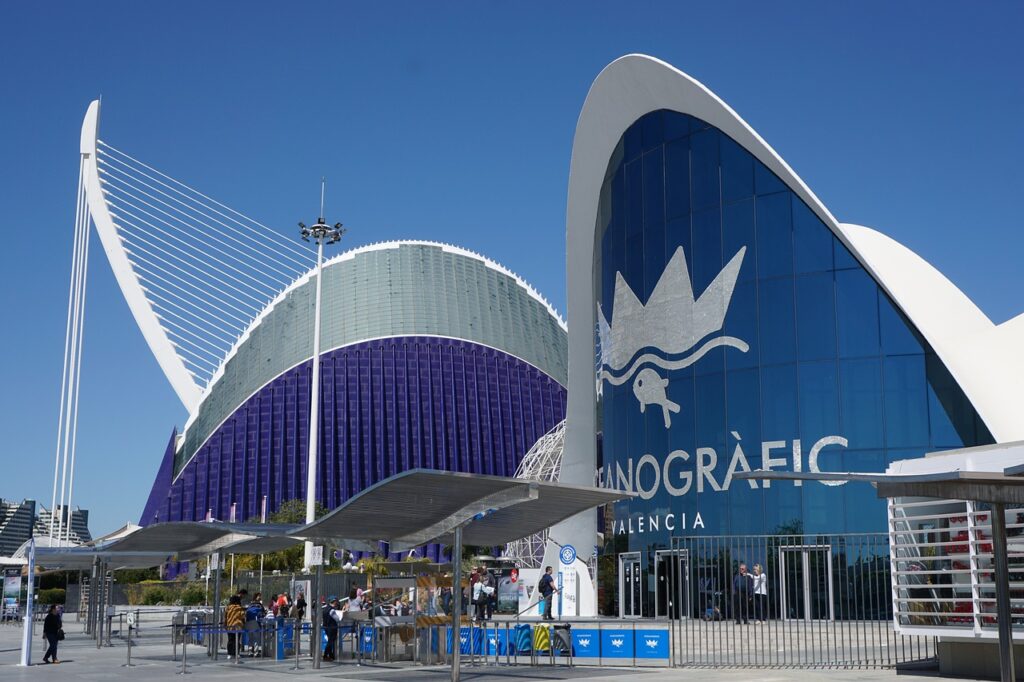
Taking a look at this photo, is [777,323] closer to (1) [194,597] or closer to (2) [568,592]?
(2) [568,592]

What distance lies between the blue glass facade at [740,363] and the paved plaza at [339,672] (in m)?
12.7

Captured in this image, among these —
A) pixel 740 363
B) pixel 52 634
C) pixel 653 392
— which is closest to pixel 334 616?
pixel 52 634

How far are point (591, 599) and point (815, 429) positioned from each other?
1216cm

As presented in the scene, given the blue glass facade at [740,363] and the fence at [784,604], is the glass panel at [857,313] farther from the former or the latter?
the fence at [784,604]

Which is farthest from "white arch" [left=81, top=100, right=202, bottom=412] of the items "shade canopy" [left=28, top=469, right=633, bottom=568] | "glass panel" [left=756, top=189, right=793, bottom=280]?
"glass panel" [left=756, top=189, right=793, bottom=280]

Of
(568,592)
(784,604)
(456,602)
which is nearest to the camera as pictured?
(456,602)

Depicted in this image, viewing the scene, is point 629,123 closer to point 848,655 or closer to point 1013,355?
point 1013,355

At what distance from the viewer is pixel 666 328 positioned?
35750 mm

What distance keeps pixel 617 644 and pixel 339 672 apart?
5.39 m

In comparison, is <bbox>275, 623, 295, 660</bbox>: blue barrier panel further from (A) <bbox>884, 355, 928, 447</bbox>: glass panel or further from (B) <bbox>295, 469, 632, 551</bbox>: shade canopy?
(A) <bbox>884, 355, 928, 447</bbox>: glass panel

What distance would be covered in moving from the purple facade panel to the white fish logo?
43.3m

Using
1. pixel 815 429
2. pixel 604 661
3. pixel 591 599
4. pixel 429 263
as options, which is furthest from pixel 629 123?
pixel 429 263

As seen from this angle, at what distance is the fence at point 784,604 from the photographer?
67.1 ft

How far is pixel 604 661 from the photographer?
21594mm
